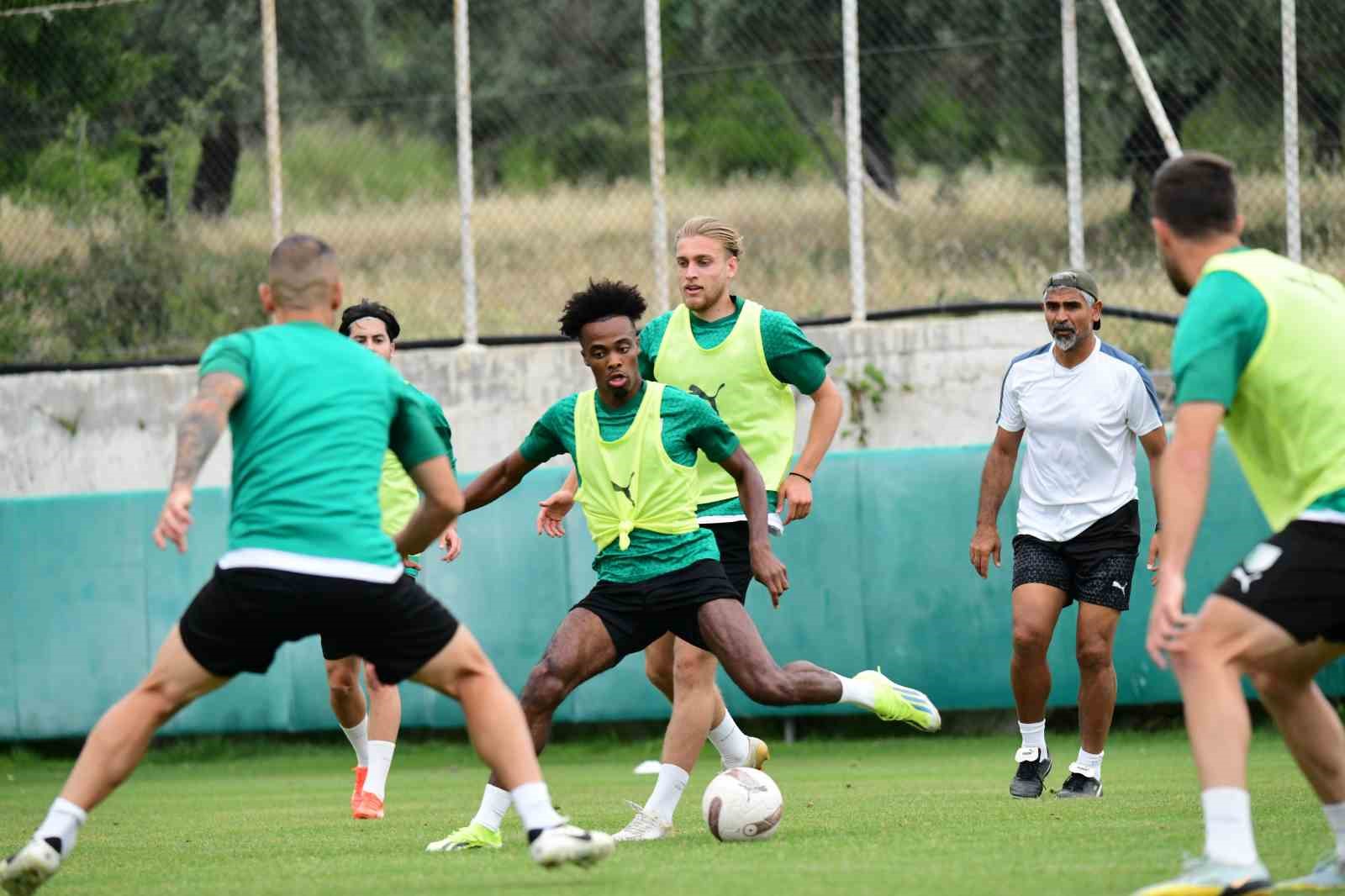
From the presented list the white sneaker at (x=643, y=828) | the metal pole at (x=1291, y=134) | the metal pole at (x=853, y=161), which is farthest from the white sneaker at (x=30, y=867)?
the metal pole at (x=1291, y=134)

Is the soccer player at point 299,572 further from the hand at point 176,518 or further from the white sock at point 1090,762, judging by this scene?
the white sock at point 1090,762

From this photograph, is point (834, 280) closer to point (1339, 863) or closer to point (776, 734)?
point (776, 734)

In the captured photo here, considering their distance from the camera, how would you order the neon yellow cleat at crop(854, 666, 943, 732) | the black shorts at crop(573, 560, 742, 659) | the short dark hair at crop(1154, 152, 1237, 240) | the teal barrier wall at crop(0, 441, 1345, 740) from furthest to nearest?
the teal barrier wall at crop(0, 441, 1345, 740) < the neon yellow cleat at crop(854, 666, 943, 732) < the black shorts at crop(573, 560, 742, 659) < the short dark hair at crop(1154, 152, 1237, 240)

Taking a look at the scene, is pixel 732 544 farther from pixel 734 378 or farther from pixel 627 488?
pixel 627 488

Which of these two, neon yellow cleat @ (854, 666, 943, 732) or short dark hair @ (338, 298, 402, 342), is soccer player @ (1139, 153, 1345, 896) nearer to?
neon yellow cleat @ (854, 666, 943, 732)

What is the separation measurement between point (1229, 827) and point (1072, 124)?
10.2 metres

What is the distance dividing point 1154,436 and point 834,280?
20.8ft

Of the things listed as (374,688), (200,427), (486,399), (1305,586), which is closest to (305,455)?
(200,427)

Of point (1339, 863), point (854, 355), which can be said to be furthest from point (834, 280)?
point (1339, 863)

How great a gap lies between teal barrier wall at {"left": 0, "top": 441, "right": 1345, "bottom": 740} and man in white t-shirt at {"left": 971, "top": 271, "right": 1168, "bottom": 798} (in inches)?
140

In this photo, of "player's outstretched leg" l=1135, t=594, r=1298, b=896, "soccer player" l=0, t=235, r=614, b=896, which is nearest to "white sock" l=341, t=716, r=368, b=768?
"soccer player" l=0, t=235, r=614, b=896

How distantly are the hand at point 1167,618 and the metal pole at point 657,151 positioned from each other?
10080 mm

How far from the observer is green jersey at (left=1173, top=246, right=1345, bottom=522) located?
504cm

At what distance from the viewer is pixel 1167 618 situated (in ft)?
16.3
